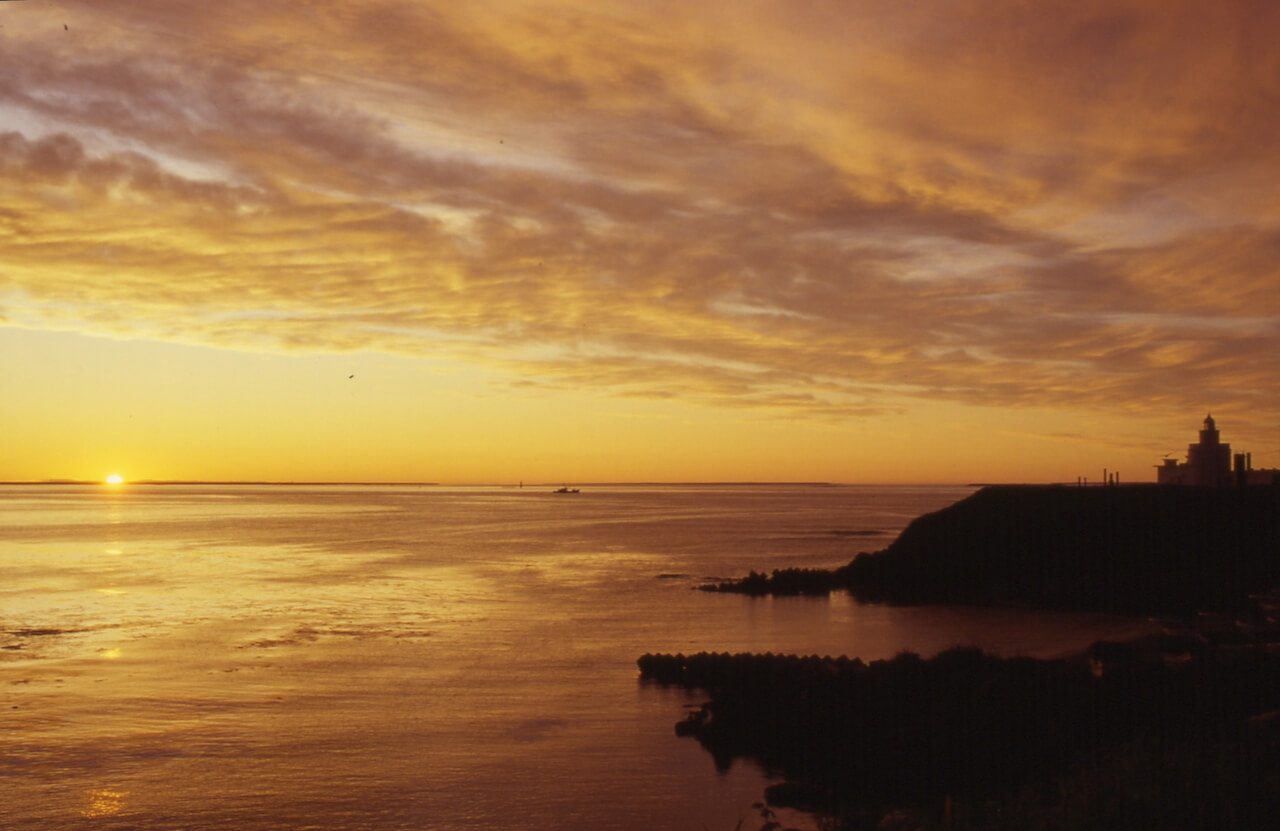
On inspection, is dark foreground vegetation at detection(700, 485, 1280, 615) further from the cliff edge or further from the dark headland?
the dark headland

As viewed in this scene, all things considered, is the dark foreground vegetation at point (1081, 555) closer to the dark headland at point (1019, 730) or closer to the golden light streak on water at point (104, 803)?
Answer: the dark headland at point (1019, 730)

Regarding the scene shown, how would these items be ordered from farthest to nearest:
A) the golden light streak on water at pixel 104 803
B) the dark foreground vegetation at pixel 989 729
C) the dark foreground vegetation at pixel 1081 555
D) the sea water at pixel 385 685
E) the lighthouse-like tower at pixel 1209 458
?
A: the lighthouse-like tower at pixel 1209 458
the dark foreground vegetation at pixel 1081 555
the sea water at pixel 385 685
the golden light streak on water at pixel 104 803
the dark foreground vegetation at pixel 989 729

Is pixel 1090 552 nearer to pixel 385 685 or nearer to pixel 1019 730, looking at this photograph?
pixel 1019 730

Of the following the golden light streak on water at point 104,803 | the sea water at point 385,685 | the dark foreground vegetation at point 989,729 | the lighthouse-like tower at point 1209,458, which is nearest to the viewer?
the dark foreground vegetation at point 989,729

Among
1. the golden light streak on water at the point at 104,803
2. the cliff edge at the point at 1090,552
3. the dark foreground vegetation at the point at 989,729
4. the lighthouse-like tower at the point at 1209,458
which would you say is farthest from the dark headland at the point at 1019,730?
the lighthouse-like tower at the point at 1209,458

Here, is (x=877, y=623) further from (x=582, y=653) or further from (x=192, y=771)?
(x=192, y=771)

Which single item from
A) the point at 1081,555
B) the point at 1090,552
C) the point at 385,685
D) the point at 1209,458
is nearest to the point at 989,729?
the point at 385,685
